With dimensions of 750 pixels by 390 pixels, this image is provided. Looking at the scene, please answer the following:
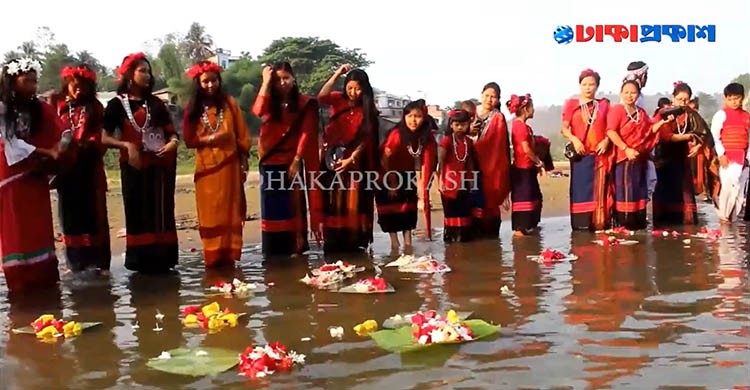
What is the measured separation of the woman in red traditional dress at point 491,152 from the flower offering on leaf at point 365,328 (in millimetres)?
4193

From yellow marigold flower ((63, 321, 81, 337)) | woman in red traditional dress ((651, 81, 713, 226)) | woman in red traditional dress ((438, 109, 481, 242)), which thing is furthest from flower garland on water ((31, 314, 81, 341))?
woman in red traditional dress ((651, 81, 713, 226))

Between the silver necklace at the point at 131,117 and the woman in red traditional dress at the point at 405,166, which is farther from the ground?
the silver necklace at the point at 131,117

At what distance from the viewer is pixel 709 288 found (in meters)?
5.60

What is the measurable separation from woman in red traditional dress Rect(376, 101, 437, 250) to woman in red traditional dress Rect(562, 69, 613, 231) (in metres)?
1.68

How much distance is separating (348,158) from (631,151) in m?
3.08

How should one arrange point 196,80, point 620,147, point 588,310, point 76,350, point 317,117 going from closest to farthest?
point 76,350, point 588,310, point 196,80, point 317,117, point 620,147

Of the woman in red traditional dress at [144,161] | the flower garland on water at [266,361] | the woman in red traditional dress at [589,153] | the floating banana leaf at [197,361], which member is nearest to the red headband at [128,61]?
the woman in red traditional dress at [144,161]

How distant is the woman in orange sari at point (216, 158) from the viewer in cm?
695

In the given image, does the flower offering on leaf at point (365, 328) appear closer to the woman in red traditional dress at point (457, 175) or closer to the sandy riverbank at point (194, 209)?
the woman in red traditional dress at point (457, 175)

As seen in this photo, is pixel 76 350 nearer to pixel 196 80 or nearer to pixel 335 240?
pixel 196 80

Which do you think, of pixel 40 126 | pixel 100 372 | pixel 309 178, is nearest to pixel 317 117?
pixel 309 178

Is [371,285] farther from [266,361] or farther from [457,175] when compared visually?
[457,175]

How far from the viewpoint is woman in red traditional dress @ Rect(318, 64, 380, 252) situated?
762cm

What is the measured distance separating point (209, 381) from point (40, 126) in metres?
3.38
